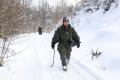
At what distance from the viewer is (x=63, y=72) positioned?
912 centimetres

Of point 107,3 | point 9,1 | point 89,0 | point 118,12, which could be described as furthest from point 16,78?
point 89,0

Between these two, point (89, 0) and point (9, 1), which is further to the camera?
point (89, 0)

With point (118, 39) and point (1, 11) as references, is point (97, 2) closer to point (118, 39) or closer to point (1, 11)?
point (118, 39)

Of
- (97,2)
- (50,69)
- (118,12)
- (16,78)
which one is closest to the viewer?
(16,78)

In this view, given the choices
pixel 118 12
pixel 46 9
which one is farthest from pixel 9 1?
pixel 46 9

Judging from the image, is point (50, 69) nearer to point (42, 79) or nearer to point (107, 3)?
point (42, 79)

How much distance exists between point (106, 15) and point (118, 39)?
8927 mm

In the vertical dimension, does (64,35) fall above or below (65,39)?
above

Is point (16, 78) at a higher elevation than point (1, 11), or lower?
lower

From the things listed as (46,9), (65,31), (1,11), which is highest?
(1,11)

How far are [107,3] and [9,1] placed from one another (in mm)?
14788

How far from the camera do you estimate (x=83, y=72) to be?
8.88 meters

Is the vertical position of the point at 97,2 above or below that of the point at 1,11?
below

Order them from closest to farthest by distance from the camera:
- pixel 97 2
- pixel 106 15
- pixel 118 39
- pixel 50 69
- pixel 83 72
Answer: pixel 83 72 → pixel 50 69 → pixel 118 39 → pixel 106 15 → pixel 97 2
